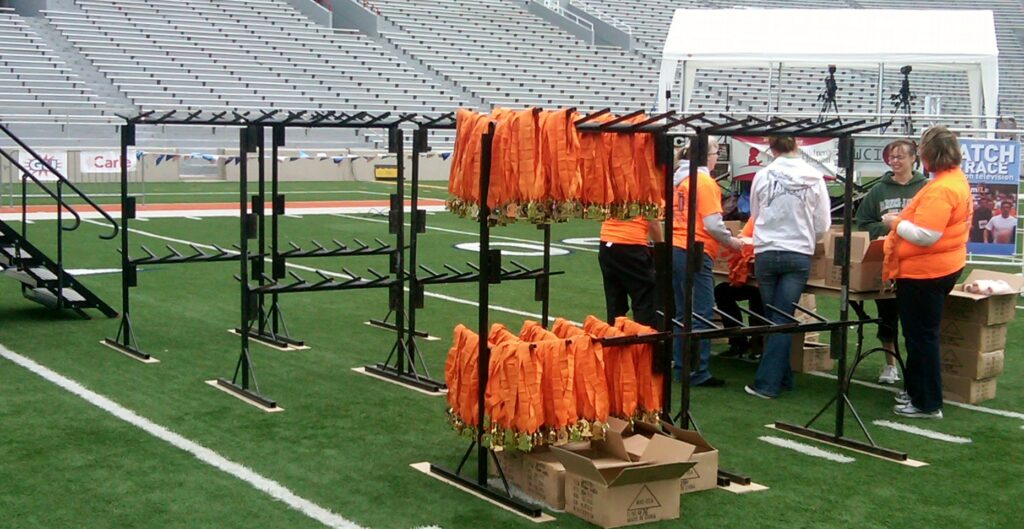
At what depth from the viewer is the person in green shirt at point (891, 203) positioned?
881 centimetres

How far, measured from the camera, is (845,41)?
66.8 feet

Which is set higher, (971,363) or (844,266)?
(844,266)

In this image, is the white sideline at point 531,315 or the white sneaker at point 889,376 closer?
the white sideline at point 531,315

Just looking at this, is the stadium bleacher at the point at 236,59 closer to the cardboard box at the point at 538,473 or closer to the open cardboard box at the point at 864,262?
the open cardboard box at the point at 864,262

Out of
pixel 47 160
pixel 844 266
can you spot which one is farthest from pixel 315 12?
pixel 844 266

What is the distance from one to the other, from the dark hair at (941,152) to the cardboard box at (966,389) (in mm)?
1628

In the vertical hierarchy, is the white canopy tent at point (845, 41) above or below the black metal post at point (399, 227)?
above

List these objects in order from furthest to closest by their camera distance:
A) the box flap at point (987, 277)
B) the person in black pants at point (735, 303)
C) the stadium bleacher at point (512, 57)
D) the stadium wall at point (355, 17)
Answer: the stadium wall at point (355, 17) → the stadium bleacher at point (512, 57) → the person in black pants at point (735, 303) → the box flap at point (987, 277)

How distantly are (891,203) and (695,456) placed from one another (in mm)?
4118

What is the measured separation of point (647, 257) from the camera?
8172 millimetres

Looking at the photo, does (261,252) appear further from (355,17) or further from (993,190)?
(355,17)

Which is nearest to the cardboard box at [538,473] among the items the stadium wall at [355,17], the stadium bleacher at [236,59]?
the stadium bleacher at [236,59]

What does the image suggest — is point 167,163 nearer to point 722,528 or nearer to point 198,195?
point 198,195

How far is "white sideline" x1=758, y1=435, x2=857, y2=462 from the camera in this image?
268 inches
